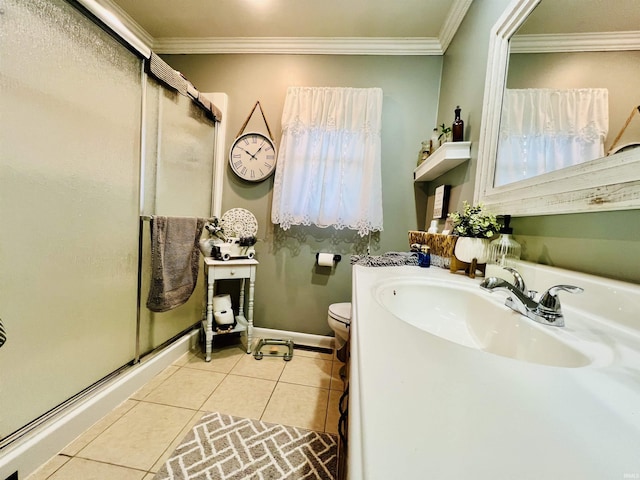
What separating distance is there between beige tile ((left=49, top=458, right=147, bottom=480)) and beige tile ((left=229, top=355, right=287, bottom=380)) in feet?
2.13

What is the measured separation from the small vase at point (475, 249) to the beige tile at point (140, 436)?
4.79ft

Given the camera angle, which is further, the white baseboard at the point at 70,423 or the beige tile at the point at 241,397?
the beige tile at the point at 241,397

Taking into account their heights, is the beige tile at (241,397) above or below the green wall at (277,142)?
below

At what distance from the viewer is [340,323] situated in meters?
1.51

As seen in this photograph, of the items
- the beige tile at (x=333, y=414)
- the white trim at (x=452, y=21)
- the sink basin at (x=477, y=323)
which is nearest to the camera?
the sink basin at (x=477, y=323)

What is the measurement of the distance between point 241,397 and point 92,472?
591mm

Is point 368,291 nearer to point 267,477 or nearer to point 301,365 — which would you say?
point 267,477

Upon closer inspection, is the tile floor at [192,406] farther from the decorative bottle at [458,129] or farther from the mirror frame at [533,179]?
the decorative bottle at [458,129]

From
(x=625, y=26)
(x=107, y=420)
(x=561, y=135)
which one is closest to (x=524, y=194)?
(x=561, y=135)

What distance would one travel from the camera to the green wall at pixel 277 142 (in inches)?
72.8

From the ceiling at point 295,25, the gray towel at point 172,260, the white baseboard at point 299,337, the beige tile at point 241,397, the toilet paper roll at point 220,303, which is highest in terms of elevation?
the ceiling at point 295,25

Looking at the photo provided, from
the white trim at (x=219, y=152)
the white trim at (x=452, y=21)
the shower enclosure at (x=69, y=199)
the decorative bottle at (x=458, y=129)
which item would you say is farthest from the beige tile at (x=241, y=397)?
the white trim at (x=452, y=21)

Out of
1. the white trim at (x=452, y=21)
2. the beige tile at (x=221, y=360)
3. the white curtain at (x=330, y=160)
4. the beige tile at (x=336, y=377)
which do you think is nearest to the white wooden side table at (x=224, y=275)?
the beige tile at (x=221, y=360)

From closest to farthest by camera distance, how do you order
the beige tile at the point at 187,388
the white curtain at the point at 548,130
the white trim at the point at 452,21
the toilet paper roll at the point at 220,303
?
the white curtain at the point at 548,130
the beige tile at the point at 187,388
the white trim at the point at 452,21
the toilet paper roll at the point at 220,303
